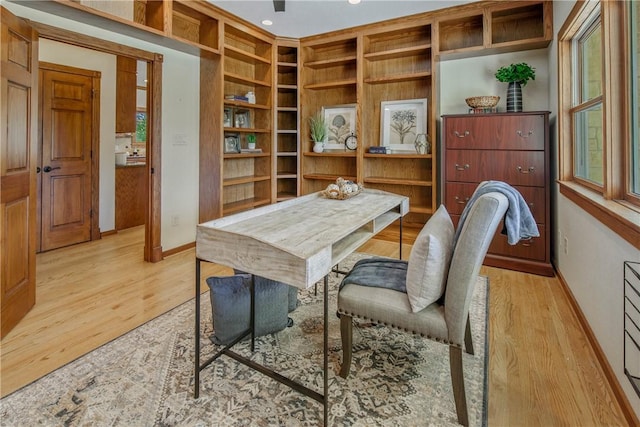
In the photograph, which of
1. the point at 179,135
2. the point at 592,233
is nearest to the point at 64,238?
the point at 179,135

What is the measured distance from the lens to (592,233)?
81.7 inches

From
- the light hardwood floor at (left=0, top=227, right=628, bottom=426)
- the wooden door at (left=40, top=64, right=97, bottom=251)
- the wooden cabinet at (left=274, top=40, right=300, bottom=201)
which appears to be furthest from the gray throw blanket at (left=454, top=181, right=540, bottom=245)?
the wooden door at (left=40, top=64, right=97, bottom=251)

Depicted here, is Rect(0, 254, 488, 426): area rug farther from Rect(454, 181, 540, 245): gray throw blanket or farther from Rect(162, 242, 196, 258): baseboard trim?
Rect(162, 242, 196, 258): baseboard trim

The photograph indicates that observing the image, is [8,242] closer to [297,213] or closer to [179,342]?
[179,342]

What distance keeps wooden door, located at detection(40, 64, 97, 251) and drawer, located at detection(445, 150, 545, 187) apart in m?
4.45

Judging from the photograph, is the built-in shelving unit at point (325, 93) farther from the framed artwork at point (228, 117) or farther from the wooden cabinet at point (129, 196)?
the wooden cabinet at point (129, 196)

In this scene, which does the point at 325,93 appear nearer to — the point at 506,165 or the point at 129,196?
the point at 506,165

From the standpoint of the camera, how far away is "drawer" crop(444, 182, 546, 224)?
3.22 meters

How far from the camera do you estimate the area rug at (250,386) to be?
1497mm

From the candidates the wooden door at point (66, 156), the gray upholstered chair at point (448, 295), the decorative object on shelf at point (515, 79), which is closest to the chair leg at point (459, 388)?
the gray upholstered chair at point (448, 295)

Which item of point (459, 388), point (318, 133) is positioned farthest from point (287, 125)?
point (459, 388)

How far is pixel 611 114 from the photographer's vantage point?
1.86m

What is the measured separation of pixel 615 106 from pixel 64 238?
211 inches

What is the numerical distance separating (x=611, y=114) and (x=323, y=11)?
9.48ft
